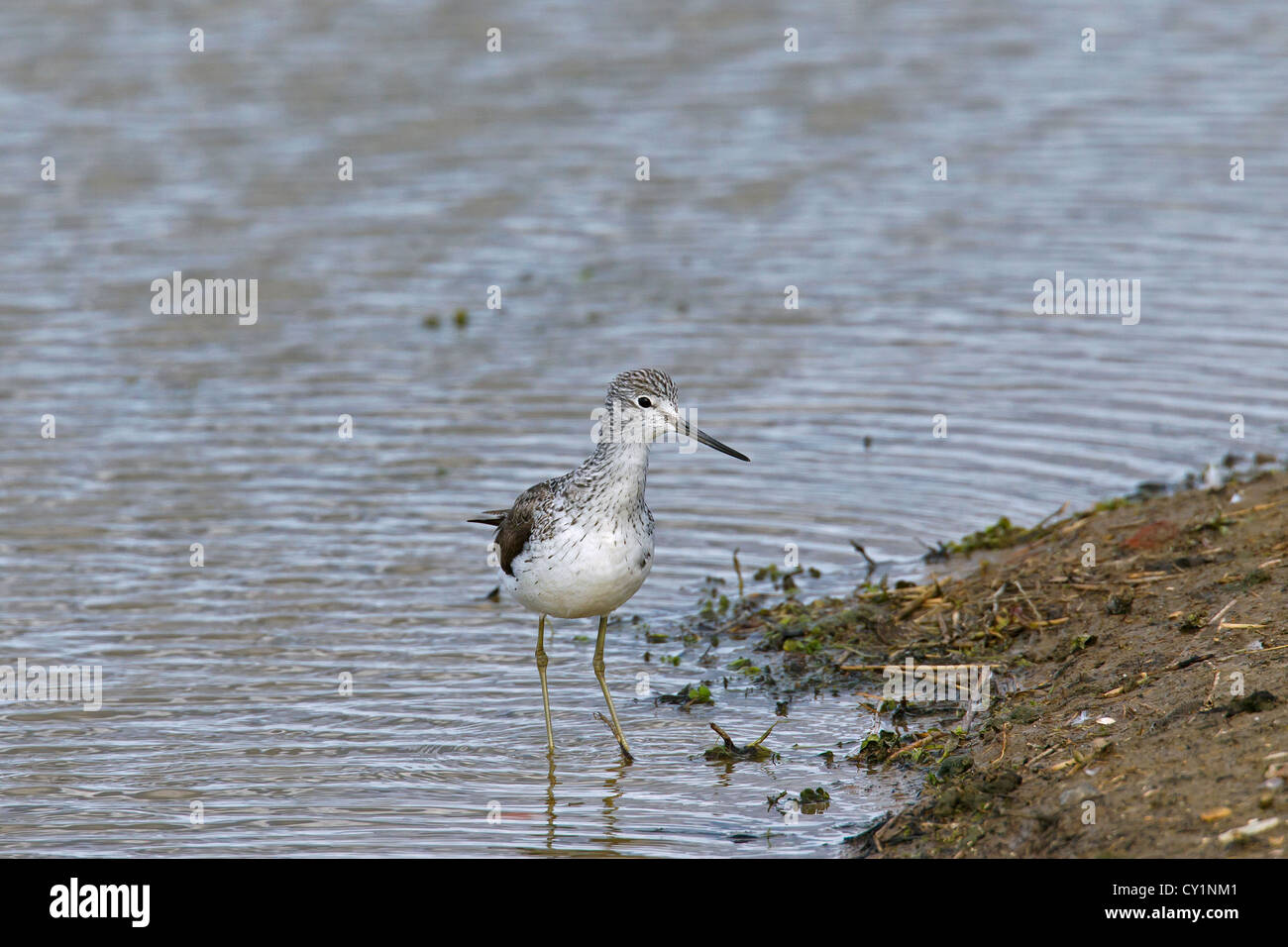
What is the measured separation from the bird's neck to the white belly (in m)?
0.18

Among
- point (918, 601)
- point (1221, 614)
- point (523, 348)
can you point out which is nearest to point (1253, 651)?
point (1221, 614)

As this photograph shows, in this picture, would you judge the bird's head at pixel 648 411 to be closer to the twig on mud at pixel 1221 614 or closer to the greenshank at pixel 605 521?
the greenshank at pixel 605 521

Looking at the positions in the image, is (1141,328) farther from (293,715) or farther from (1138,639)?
(293,715)

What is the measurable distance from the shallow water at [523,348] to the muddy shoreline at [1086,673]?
14.9 inches

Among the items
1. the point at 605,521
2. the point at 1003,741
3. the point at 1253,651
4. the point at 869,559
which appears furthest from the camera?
the point at 869,559

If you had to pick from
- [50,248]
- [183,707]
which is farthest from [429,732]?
[50,248]

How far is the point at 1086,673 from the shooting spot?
7418mm

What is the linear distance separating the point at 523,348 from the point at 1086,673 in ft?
21.9

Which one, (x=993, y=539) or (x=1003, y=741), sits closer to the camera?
(x=1003, y=741)

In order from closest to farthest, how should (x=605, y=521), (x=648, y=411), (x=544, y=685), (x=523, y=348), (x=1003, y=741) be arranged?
(x=1003, y=741) → (x=605, y=521) → (x=648, y=411) → (x=544, y=685) → (x=523, y=348)

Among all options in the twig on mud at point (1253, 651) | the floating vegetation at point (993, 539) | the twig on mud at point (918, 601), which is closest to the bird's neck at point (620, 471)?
the twig on mud at point (918, 601)

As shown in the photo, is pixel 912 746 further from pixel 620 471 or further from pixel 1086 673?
pixel 620 471

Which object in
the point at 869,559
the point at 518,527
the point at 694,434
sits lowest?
the point at 869,559

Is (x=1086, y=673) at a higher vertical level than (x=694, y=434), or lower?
lower
